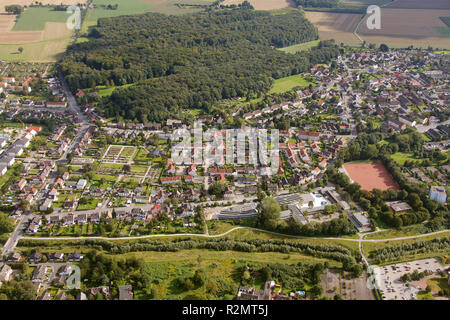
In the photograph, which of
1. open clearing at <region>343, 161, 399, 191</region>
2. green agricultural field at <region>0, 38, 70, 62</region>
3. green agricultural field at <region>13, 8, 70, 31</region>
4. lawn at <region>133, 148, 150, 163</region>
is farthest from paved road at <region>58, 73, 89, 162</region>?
open clearing at <region>343, 161, 399, 191</region>

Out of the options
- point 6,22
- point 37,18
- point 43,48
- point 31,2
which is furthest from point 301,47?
point 31,2

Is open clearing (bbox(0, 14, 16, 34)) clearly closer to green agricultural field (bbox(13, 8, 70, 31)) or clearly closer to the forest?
green agricultural field (bbox(13, 8, 70, 31))

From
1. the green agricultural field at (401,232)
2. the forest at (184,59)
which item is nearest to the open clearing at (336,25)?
the forest at (184,59)

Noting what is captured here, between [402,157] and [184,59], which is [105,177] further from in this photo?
[402,157]

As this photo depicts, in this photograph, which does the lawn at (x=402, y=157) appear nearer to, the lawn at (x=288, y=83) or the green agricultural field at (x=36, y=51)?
the lawn at (x=288, y=83)

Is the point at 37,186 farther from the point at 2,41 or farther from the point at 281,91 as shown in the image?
the point at 2,41

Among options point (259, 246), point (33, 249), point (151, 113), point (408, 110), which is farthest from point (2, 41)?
point (408, 110)
